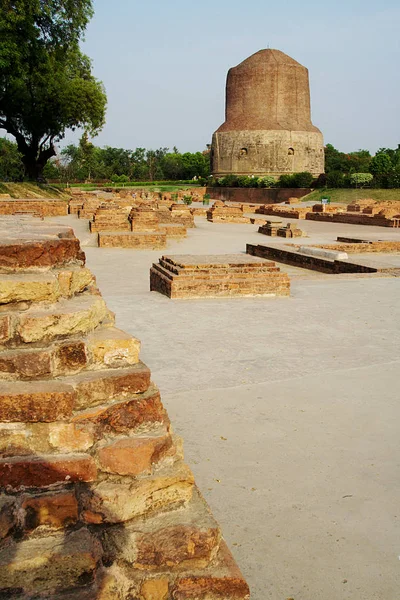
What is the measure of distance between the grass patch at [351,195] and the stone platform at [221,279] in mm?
24248

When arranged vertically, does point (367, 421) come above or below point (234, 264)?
below

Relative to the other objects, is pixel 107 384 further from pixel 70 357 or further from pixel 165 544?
pixel 165 544

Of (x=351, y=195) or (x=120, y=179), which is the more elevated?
(x=120, y=179)

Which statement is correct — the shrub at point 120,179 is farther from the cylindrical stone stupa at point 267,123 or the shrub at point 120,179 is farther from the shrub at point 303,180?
the shrub at point 303,180

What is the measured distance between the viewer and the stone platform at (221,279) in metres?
6.64

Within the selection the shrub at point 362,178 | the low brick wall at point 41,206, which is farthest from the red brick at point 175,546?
the shrub at point 362,178


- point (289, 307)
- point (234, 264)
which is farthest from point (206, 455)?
point (234, 264)

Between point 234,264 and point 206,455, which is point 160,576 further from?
point 234,264

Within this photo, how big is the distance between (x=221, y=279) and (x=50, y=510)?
17.3 ft

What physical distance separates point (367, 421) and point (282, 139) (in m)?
45.9

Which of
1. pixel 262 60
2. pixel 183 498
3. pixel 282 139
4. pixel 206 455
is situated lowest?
pixel 206 455

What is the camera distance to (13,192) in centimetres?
2480

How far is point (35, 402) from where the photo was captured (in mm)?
1708

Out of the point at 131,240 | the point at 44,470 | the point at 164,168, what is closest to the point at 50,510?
the point at 44,470
